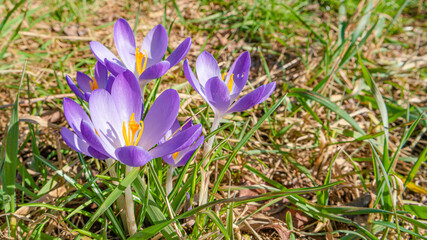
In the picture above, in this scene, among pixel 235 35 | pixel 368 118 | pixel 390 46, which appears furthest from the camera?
pixel 390 46

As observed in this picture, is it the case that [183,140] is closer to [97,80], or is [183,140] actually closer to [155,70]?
[155,70]

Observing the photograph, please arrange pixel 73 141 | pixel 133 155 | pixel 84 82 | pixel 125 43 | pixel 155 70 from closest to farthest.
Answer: pixel 133 155, pixel 73 141, pixel 155 70, pixel 84 82, pixel 125 43

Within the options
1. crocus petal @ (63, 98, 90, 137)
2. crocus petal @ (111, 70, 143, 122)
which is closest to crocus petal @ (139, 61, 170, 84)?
crocus petal @ (111, 70, 143, 122)

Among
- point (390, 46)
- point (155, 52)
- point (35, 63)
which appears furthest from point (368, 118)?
point (35, 63)

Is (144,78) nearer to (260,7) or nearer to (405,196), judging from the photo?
(405,196)

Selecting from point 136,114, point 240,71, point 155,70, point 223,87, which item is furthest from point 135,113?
point 240,71

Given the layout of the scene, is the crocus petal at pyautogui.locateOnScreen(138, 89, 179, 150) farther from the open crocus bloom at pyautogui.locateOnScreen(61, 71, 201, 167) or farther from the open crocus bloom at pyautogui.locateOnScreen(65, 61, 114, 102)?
the open crocus bloom at pyautogui.locateOnScreen(65, 61, 114, 102)
